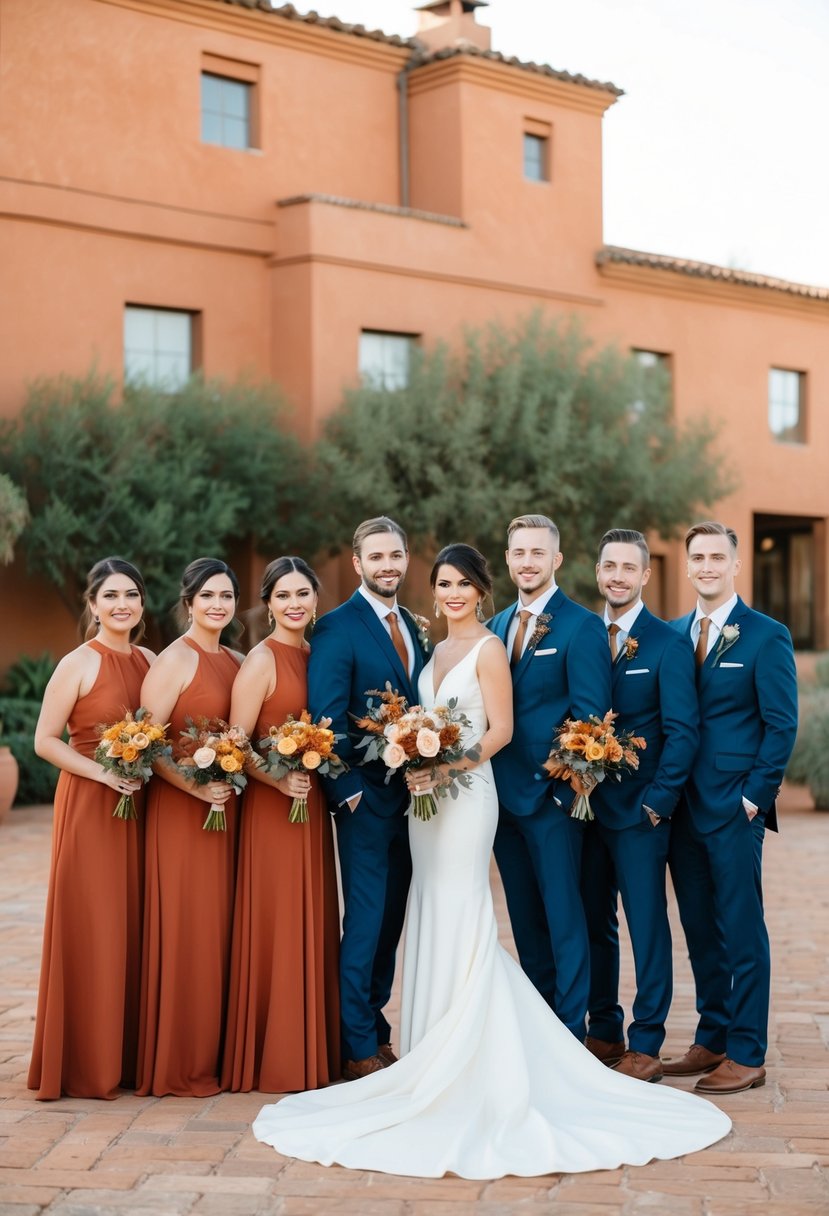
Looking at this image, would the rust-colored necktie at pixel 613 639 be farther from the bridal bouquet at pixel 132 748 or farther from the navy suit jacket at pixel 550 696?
the bridal bouquet at pixel 132 748

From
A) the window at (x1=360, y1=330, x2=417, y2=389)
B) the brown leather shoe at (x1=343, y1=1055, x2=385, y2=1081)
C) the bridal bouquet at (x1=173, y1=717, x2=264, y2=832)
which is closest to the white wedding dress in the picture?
the brown leather shoe at (x1=343, y1=1055, x2=385, y2=1081)

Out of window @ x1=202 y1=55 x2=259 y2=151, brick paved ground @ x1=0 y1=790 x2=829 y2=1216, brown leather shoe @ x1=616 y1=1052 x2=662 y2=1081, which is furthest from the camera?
window @ x1=202 y1=55 x2=259 y2=151

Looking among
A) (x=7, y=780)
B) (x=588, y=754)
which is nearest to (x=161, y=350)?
(x=7, y=780)

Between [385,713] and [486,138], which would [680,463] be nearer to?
[486,138]

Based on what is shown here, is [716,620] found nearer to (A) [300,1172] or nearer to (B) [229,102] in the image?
(A) [300,1172]

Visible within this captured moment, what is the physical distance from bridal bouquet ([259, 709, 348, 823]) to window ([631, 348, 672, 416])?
15.9 meters

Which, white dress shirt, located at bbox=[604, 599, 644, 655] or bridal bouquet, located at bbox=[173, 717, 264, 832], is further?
white dress shirt, located at bbox=[604, 599, 644, 655]

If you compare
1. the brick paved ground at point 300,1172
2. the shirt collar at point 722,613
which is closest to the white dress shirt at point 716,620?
the shirt collar at point 722,613

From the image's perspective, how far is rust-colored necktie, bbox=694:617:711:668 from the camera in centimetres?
645

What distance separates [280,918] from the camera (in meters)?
6.21

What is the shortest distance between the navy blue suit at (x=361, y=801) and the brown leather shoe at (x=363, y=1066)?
27 millimetres

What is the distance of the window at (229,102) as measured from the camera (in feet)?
66.0

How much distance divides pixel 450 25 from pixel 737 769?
18668 mm

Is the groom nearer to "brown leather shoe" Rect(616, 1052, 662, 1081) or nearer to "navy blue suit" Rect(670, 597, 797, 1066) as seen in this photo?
"brown leather shoe" Rect(616, 1052, 662, 1081)
